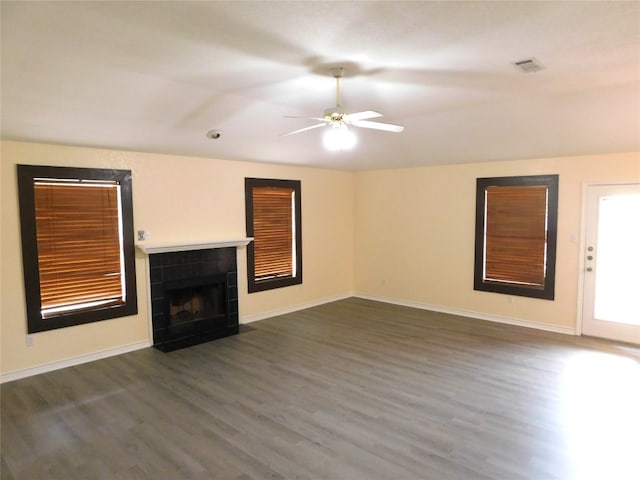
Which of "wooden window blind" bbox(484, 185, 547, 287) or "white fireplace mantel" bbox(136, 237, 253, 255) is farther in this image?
"wooden window blind" bbox(484, 185, 547, 287)

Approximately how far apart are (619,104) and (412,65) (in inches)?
92.7

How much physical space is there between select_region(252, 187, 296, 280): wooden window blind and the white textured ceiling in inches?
46.9

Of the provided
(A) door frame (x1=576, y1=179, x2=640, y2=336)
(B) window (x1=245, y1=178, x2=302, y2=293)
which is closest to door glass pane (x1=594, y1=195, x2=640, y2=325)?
(A) door frame (x1=576, y1=179, x2=640, y2=336)

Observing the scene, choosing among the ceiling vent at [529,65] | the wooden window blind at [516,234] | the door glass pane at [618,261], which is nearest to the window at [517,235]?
the wooden window blind at [516,234]

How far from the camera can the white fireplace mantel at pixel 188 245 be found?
4773 mm

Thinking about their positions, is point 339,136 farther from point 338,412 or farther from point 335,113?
point 338,412

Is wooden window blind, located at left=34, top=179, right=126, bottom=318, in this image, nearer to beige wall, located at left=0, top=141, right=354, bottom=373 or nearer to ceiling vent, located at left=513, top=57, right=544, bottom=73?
beige wall, located at left=0, top=141, right=354, bottom=373

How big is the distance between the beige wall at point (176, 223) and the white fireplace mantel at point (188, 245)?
0.59ft

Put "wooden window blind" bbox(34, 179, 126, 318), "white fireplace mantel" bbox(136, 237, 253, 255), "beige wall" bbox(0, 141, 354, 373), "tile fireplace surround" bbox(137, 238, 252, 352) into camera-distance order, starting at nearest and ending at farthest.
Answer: "beige wall" bbox(0, 141, 354, 373) → "wooden window blind" bbox(34, 179, 126, 318) → "white fireplace mantel" bbox(136, 237, 253, 255) → "tile fireplace surround" bbox(137, 238, 252, 352)

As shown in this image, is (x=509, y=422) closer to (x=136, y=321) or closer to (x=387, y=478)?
(x=387, y=478)

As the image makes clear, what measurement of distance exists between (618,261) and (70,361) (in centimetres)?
672

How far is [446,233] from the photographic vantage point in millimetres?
6441

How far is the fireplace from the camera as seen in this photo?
198 inches

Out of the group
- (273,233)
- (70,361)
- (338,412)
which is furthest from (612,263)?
(70,361)
